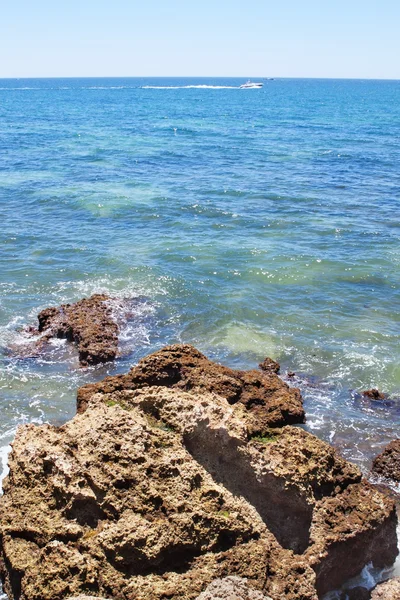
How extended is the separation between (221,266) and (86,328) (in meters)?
7.72

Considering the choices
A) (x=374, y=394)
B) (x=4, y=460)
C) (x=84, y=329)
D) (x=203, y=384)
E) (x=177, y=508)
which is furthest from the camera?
(x=84, y=329)

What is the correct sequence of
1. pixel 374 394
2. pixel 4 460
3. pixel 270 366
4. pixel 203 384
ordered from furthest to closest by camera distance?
pixel 270 366
pixel 374 394
pixel 4 460
pixel 203 384

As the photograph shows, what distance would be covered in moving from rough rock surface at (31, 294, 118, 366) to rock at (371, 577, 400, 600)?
8.84m

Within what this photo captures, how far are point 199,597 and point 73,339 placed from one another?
10.6 metres

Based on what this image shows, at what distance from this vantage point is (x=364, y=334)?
55.6 feet

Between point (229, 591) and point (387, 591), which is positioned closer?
point (229, 591)

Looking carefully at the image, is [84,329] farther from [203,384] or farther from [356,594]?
[356,594]

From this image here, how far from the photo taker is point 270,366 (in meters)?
14.4

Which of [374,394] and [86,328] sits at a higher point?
[86,328]

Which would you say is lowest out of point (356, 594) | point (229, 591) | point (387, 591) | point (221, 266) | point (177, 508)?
point (356, 594)

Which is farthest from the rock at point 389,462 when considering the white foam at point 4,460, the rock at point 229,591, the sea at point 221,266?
the white foam at point 4,460

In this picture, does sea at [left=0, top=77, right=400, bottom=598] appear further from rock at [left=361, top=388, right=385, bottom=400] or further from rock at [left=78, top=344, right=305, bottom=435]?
rock at [left=78, top=344, right=305, bottom=435]

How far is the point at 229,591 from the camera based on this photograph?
631 cm

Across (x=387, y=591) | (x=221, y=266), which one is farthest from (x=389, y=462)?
(x=221, y=266)
